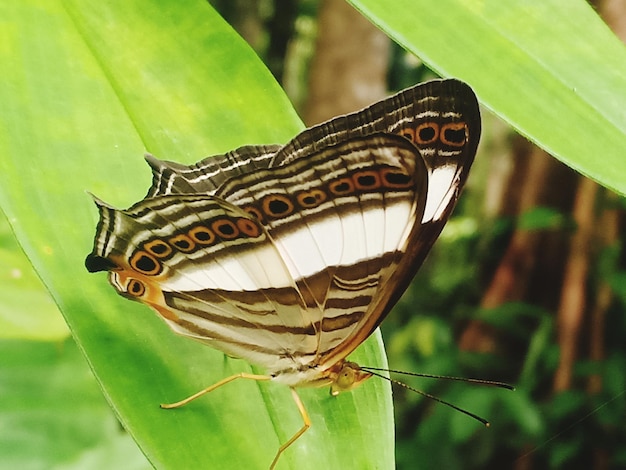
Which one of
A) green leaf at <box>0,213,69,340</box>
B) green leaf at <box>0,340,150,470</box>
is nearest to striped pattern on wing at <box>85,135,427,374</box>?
green leaf at <box>0,213,69,340</box>

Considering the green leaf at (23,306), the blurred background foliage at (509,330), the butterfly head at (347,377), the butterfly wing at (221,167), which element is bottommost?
the blurred background foliage at (509,330)

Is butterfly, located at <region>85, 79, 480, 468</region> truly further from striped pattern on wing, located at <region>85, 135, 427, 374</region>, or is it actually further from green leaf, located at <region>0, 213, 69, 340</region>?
green leaf, located at <region>0, 213, 69, 340</region>

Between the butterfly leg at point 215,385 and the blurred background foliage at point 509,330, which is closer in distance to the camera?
the butterfly leg at point 215,385

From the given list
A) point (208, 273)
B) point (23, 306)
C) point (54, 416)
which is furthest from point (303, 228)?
point (54, 416)

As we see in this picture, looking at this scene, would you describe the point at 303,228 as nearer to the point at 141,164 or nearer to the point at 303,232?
the point at 303,232

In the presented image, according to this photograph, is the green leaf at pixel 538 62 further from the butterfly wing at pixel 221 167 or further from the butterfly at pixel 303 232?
the butterfly wing at pixel 221 167

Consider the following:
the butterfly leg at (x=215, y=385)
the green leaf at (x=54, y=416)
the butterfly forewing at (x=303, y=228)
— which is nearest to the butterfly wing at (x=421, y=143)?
the butterfly forewing at (x=303, y=228)
